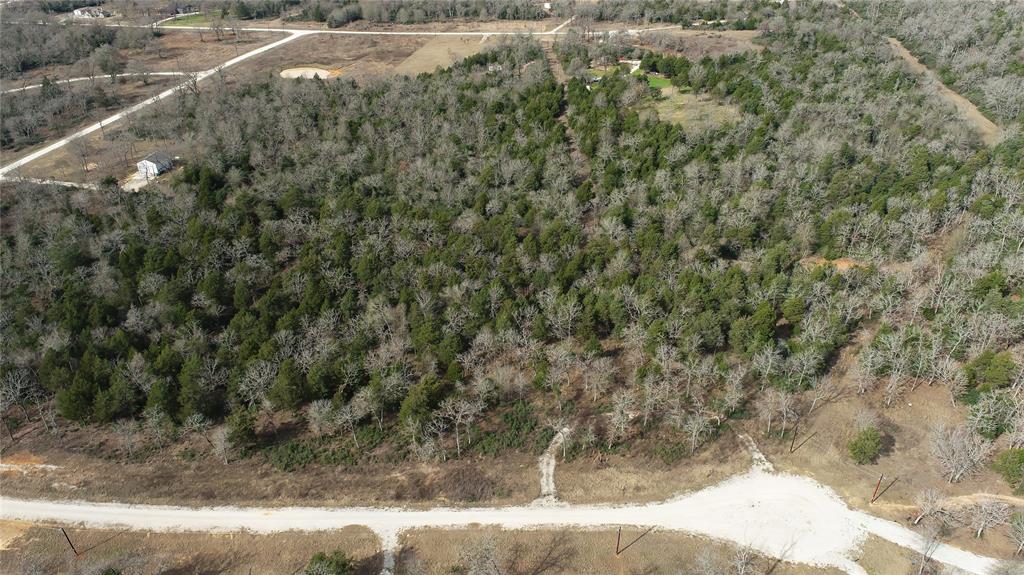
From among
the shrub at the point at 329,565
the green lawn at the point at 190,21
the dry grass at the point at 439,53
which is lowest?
the shrub at the point at 329,565

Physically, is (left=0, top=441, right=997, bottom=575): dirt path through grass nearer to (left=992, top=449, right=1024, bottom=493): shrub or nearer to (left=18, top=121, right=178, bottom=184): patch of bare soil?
(left=992, top=449, right=1024, bottom=493): shrub

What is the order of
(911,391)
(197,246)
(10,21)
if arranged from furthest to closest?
(10,21)
(197,246)
(911,391)

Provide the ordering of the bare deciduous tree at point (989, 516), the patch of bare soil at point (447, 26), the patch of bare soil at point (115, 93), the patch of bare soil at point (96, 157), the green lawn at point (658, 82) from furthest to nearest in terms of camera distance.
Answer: the patch of bare soil at point (447, 26) → the green lawn at point (658, 82) → the patch of bare soil at point (115, 93) → the patch of bare soil at point (96, 157) → the bare deciduous tree at point (989, 516)

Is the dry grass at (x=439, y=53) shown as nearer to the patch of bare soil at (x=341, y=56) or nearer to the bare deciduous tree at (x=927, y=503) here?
the patch of bare soil at (x=341, y=56)

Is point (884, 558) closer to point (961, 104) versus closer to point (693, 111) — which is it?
point (693, 111)

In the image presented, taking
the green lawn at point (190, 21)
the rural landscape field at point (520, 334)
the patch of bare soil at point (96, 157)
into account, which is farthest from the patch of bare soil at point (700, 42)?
the green lawn at point (190, 21)

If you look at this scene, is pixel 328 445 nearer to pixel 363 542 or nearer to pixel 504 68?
pixel 363 542

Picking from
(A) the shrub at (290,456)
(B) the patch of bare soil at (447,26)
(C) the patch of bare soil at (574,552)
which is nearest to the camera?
(C) the patch of bare soil at (574,552)

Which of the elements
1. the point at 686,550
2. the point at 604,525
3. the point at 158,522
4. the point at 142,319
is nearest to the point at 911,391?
the point at 686,550
